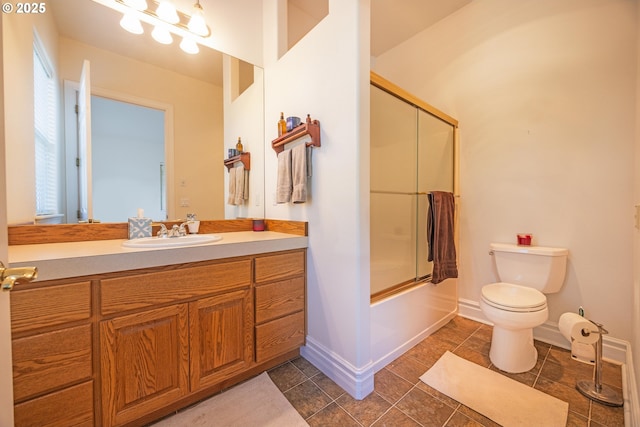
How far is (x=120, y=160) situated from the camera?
1.56 metres

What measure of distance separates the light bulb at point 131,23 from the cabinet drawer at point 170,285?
1.54 metres

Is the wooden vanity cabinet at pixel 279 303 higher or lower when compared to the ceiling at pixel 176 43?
lower

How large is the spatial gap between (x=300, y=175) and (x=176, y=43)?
4.24ft

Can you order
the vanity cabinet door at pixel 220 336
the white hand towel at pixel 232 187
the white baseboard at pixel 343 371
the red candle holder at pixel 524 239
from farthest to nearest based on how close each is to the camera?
the white hand towel at pixel 232 187, the red candle holder at pixel 524 239, the white baseboard at pixel 343 371, the vanity cabinet door at pixel 220 336

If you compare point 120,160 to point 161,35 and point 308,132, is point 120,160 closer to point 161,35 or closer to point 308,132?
point 161,35

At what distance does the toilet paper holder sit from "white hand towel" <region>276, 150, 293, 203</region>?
189 cm

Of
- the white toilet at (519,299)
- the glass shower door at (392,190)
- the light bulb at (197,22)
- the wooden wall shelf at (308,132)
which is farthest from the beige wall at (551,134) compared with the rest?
the light bulb at (197,22)

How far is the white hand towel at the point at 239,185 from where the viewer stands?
2.09 m

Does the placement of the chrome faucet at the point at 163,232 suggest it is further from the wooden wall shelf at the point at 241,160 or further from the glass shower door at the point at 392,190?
the glass shower door at the point at 392,190

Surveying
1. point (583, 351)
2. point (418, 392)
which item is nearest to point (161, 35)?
point (418, 392)

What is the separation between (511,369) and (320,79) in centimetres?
218

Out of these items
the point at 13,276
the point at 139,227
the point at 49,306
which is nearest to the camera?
the point at 13,276

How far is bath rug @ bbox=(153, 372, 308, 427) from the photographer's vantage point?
1248 mm

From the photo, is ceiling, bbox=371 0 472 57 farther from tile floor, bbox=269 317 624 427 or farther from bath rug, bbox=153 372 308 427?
bath rug, bbox=153 372 308 427
